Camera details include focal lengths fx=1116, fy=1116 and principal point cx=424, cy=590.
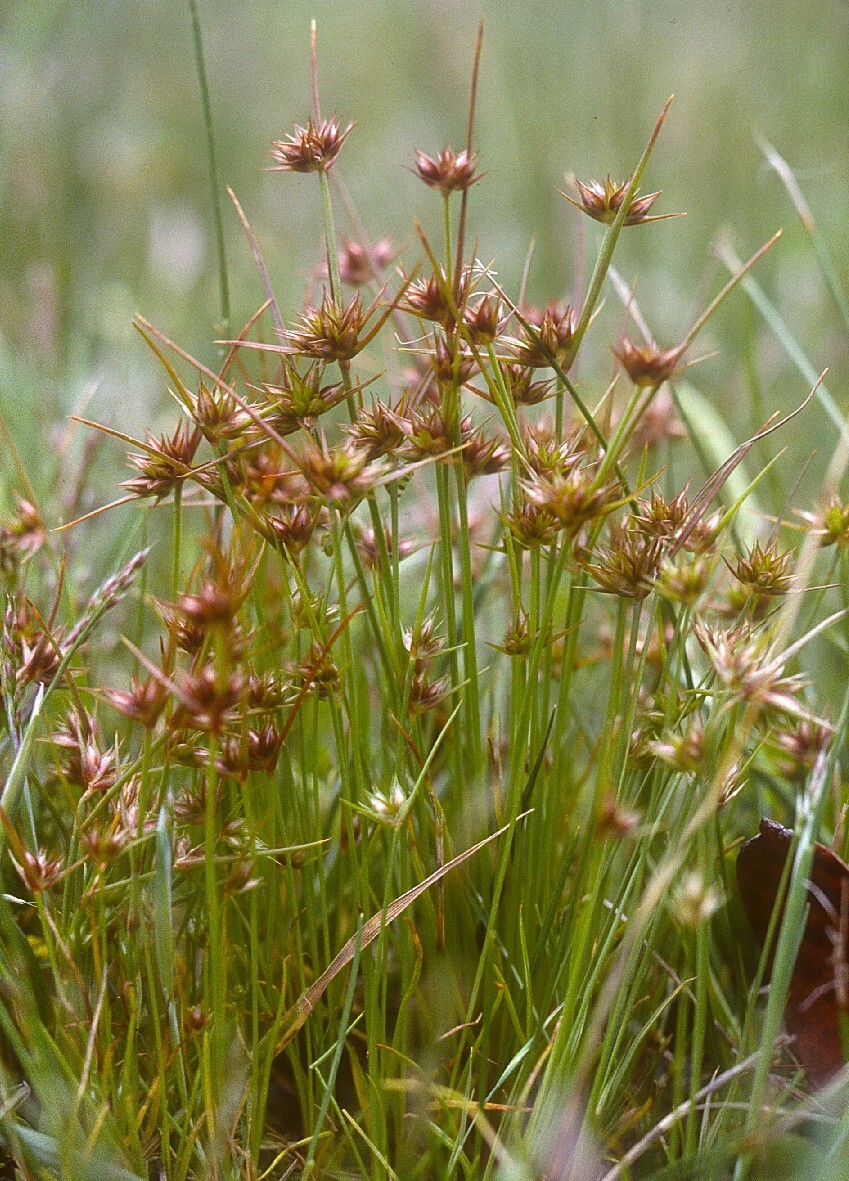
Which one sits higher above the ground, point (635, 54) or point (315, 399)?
point (635, 54)

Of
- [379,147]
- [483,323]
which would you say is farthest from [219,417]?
[379,147]

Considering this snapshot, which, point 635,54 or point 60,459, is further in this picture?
point 635,54

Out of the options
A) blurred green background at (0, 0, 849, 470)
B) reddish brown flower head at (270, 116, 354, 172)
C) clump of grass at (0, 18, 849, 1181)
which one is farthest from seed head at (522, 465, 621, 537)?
blurred green background at (0, 0, 849, 470)

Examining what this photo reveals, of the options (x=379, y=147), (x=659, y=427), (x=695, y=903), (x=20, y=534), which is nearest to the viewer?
(x=695, y=903)

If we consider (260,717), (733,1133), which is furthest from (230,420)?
(733,1133)

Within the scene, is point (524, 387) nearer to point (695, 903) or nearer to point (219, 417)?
point (219, 417)

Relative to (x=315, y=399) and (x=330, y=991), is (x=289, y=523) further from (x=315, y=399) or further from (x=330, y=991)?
(x=330, y=991)
